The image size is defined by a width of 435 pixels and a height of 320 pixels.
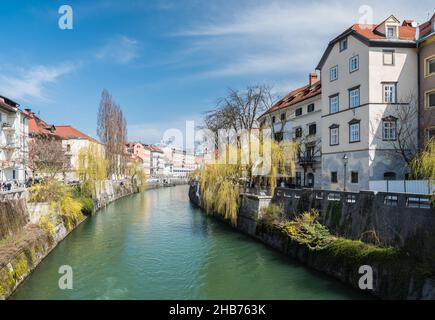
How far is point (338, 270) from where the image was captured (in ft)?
41.4

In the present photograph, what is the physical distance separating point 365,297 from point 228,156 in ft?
49.3

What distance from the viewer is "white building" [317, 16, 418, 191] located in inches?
818

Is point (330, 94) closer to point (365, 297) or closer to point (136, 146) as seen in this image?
point (365, 297)

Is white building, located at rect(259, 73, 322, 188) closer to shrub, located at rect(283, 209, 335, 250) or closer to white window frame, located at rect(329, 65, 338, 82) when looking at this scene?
white window frame, located at rect(329, 65, 338, 82)

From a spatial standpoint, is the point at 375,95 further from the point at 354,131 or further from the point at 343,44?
the point at 343,44

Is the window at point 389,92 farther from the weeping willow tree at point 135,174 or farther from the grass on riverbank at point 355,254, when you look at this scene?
the weeping willow tree at point 135,174

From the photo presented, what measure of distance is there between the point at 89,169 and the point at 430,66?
105 ft

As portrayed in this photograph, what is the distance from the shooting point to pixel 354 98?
22141 mm

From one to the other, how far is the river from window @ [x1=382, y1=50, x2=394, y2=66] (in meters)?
15.1

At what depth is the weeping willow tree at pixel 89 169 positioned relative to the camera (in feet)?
108

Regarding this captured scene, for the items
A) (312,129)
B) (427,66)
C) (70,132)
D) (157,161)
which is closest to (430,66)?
(427,66)

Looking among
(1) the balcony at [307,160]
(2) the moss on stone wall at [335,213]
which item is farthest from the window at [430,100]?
(2) the moss on stone wall at [335,213]

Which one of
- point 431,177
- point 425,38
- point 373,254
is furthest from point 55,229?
point 425,38

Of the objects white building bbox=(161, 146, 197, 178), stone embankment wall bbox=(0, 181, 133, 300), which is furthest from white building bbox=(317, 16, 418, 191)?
white building bbox=(161, 146, 197, 178)
